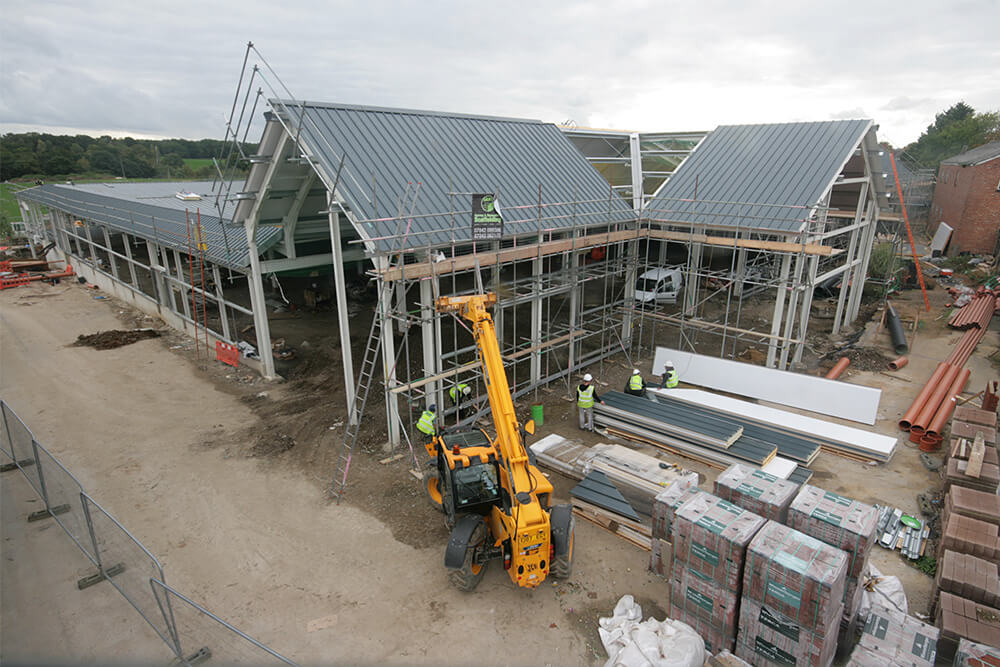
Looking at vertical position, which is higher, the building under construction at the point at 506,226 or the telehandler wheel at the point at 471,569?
the building under construction at the point at 506,226

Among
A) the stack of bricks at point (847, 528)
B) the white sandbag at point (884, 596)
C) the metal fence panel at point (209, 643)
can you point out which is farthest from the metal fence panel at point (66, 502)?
the white sandbag at point (884, 596)

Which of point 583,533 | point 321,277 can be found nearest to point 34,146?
point 321,277

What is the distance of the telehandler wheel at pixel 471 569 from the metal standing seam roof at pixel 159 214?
1054 centimetres

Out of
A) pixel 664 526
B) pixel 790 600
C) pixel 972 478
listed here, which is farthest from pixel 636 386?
pixel 790 600

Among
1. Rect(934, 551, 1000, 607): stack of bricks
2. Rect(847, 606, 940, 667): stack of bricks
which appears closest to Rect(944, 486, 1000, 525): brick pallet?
Rect(934, 551, 1000, 607): stack of bricks

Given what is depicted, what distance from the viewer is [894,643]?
641cm

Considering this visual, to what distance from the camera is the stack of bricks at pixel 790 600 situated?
6.02m

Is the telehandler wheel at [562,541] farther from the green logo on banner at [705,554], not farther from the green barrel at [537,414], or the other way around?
the green barrel at [537,414]

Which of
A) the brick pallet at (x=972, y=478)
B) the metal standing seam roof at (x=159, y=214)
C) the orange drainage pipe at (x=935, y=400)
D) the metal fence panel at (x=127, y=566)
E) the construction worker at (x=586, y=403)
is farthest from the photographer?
the metal standing seam roof at (x=159, y=214)

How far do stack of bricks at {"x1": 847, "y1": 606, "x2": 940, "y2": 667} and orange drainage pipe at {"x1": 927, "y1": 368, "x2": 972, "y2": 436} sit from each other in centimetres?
706

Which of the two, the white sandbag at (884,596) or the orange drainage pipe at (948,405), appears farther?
the orange drainage pipe at (948,405)

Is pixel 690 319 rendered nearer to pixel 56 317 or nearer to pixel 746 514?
pixel 746 514

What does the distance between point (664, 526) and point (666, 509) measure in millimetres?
300

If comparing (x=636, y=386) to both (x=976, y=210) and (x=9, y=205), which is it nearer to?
(x=976, y=210)
